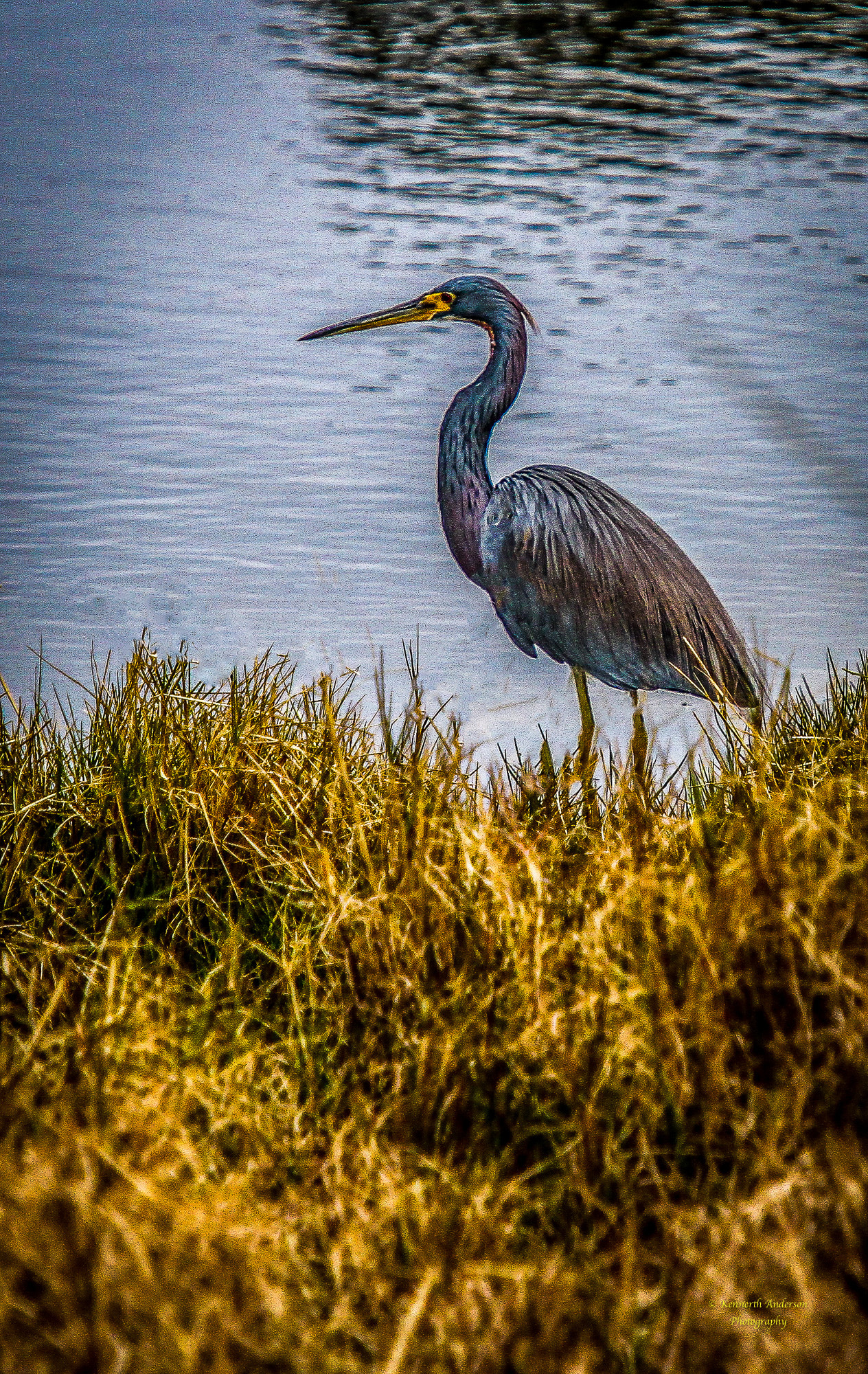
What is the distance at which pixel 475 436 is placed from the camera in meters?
2.44

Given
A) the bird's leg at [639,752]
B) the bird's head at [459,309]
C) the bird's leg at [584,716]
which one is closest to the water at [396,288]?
the bird's leg at [584,716]

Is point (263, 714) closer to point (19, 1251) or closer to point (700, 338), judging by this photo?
point (19, 1251)

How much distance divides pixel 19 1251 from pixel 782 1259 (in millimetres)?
627

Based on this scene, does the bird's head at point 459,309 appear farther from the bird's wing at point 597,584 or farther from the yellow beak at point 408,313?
the bird's wing at point 597,584

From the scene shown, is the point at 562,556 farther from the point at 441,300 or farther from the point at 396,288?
the point at 396,288

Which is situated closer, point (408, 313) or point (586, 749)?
point (586, 749)

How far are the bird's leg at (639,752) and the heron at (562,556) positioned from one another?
0.20 meters

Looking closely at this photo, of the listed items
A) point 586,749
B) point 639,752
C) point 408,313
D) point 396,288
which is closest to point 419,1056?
point 639,752

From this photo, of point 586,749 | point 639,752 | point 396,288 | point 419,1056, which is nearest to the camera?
point 419,1056

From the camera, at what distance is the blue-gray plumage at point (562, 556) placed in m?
2.37

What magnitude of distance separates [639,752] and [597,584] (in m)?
0.54

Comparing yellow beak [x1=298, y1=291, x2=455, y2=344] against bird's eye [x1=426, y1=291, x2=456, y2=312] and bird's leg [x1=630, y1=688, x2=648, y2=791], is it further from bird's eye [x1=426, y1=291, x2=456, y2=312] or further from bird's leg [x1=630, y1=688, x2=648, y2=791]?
bird's leg [x1=630, y1=688, x2=648, y2=791]

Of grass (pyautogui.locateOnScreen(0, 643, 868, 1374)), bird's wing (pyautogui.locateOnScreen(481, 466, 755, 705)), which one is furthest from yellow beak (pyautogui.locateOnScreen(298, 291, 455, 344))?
grass (pyautogui.locateOnScreen(0, 643, 868, 1374))

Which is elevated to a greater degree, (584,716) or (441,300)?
(441,300)
